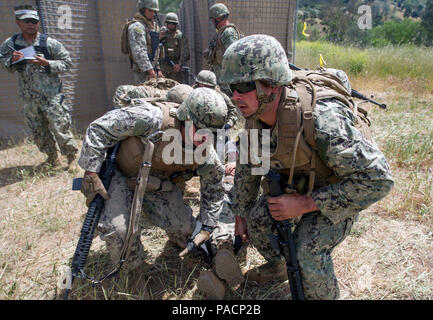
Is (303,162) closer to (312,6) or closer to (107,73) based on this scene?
(107,73)

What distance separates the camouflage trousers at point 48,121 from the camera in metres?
4.28

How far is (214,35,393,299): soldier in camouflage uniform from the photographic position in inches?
66.8

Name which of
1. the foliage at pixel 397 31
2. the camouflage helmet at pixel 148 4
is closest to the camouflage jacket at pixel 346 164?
the camouflage helmet at pixel 148 4

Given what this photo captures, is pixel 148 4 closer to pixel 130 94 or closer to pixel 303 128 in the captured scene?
pixel 130 94

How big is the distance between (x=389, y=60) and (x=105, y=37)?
8.48 metres

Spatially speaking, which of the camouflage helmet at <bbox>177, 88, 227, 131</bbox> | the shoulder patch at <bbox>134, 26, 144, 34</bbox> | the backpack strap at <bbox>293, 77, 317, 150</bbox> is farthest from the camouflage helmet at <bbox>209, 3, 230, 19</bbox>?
the backpack strap at <bbox>293, 77, 317, 150</bbox>

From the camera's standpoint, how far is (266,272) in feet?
7.93

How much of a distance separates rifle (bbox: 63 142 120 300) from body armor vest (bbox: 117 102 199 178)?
81 millimetres

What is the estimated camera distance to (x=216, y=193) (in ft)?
8.82

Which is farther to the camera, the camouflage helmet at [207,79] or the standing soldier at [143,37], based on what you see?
the standing soldier at [143,37]

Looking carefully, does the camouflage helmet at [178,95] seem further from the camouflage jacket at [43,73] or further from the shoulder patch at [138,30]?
the shoulder patch at [138,30]

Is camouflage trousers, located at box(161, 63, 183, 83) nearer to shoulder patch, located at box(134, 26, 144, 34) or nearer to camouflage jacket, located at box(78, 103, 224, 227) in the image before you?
shoulder patch, located at box(134, 26, 144, 34)

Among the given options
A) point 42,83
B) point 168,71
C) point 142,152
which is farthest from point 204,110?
point 168,71
